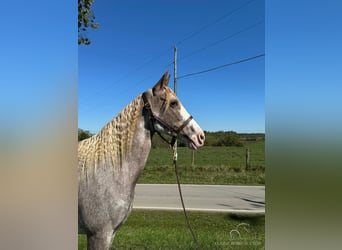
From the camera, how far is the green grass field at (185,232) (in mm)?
2158

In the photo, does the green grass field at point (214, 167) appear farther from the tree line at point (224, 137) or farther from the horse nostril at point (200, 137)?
the horse nostril at point (200, 137)

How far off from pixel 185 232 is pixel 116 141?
3.59 ft

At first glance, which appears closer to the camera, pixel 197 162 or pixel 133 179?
pixel 133 179

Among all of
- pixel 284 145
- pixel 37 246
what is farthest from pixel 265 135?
pixel 37 246

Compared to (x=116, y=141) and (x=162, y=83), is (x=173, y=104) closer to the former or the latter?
(x=162, y=83)

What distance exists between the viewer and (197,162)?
2154 mm

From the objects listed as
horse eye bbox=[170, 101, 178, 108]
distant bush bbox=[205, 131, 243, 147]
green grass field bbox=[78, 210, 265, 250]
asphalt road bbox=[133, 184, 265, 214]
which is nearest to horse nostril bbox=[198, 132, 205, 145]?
horse eye bbox=[170, 101, 178, 108]

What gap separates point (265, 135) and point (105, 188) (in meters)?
1.26

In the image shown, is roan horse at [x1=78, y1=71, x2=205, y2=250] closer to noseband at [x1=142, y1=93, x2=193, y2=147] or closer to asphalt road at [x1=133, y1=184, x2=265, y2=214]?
noseband at [x1=142, y1=93, x2=193, y2=147]

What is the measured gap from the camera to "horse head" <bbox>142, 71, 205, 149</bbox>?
5.33ft

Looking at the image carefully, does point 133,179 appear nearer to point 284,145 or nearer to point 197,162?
point 197,162

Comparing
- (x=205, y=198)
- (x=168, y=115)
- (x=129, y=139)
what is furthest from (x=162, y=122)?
(x=205, y=198)

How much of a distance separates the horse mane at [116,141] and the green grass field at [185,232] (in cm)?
76

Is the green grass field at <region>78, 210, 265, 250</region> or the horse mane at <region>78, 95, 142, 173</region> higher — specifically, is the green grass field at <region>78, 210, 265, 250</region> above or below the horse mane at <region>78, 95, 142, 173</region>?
below
